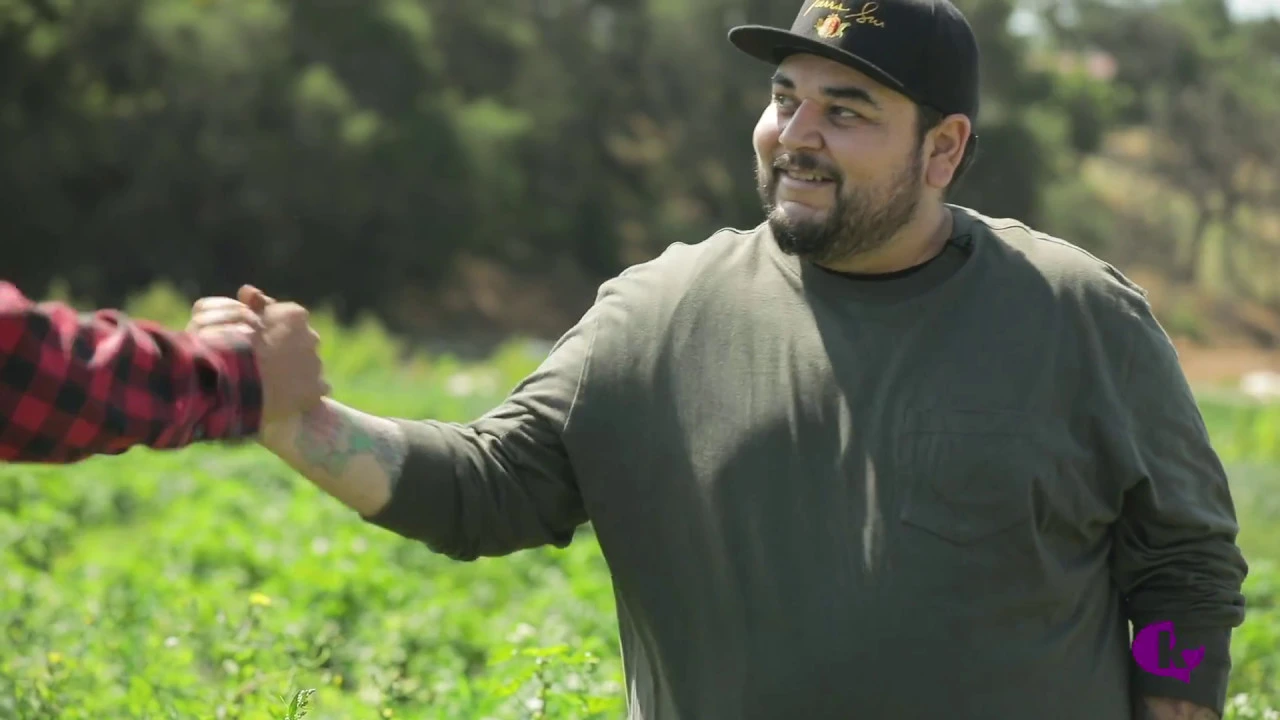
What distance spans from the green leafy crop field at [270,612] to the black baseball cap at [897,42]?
1371 mm

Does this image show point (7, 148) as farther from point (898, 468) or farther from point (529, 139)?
point (898, 468)

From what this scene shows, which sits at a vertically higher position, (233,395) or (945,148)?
(945,148)

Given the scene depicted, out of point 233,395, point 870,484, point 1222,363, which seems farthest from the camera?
point 1222,363

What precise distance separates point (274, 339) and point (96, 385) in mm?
367

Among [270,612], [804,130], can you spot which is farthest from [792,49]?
[270,612]

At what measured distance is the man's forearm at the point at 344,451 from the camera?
2.89 metres

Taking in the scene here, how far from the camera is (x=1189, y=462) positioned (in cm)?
310

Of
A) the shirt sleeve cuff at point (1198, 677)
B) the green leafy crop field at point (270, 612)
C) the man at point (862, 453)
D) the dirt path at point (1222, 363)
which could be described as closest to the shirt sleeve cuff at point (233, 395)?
the man at point (862, 453)

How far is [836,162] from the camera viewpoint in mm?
3123

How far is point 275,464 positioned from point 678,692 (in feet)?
29.4

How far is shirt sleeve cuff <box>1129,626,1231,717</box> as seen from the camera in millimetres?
3129

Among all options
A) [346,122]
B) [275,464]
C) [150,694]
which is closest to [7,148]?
[346,122]

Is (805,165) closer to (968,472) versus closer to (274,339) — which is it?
(968,472)

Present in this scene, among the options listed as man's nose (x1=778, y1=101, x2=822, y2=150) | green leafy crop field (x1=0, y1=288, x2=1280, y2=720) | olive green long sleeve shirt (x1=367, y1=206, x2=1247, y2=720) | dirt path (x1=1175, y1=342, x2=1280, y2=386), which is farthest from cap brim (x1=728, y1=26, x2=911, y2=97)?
dirt path (x1=1175, y1=342, x2=1280, y2=386)
